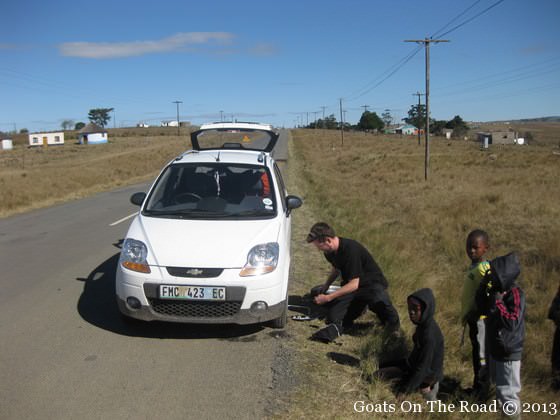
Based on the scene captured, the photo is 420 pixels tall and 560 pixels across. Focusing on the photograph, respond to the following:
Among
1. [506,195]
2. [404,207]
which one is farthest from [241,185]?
[506,195]

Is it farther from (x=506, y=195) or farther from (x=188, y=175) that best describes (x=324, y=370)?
(x=506, y=195)

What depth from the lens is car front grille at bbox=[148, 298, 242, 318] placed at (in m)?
4.93

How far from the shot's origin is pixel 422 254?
10250mm

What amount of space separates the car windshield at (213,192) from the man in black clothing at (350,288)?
2.82 feet

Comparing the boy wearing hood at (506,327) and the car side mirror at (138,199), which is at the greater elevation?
the car side mirror at (138,199)

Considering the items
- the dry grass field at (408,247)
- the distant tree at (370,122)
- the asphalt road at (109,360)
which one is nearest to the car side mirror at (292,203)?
the dry grass field at (408,247)

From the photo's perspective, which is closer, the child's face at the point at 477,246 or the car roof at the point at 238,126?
the child's face at the point at 477,246

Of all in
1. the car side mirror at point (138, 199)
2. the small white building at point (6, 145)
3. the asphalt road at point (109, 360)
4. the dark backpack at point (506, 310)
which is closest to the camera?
the dark backpack at point (506, 310)

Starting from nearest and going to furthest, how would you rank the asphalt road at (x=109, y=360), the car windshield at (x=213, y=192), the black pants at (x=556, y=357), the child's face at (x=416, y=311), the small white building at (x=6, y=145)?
the asphalt road at (x=109, y=360), the child's face at (x=416, y=311), the black pants at (x=556, y=357), the car windshield at (x=213, y=192), the small white building at (x=6, y=145)

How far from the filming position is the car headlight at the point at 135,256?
5008mm

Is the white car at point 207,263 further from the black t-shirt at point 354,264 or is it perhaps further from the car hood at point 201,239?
the black t-shirt at point 354,264

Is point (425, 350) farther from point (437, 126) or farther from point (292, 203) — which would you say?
point (437, 126)

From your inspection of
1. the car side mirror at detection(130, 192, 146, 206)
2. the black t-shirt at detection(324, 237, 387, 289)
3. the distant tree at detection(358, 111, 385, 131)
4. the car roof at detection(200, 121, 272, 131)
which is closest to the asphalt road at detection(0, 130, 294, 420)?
the black t-shirt at detection(324, 237, 387, 289)

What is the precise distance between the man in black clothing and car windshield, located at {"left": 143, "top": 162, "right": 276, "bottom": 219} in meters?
0.86
